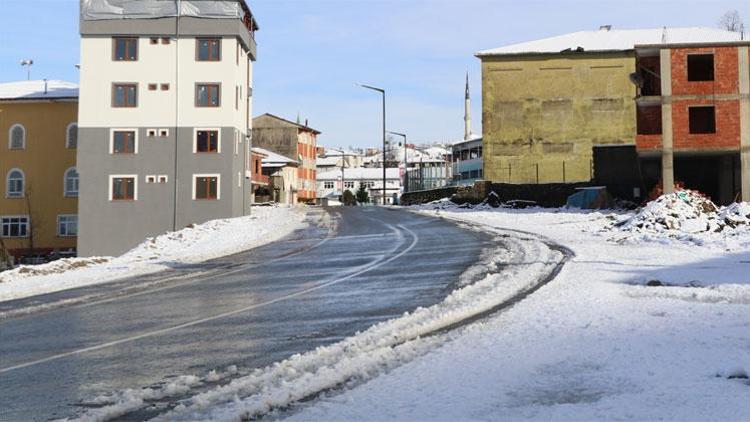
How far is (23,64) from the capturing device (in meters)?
63.4

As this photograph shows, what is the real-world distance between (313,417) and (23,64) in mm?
70131

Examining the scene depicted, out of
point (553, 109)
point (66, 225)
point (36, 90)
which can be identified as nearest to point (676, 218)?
point (553, 109)

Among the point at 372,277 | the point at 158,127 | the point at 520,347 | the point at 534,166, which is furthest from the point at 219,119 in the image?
the point at 520,347

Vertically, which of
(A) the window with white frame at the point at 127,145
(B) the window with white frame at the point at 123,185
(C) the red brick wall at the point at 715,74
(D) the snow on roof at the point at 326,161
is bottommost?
(B) the window with white frame at the point at 123,185

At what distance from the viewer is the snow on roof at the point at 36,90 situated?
5122 cm

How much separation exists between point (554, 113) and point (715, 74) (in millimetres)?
19736

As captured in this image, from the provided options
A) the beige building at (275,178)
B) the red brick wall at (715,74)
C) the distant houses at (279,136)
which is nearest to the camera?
the red brick wall at (715,74)

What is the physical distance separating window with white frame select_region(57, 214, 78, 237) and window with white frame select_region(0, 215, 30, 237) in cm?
239

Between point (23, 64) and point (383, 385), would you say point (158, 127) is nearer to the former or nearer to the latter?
point (23, 64)

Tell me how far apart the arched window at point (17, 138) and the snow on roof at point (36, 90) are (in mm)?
2535

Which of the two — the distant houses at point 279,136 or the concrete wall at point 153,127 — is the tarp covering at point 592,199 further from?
the distant houses at point 279,136

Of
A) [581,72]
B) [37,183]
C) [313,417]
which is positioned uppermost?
[581,72]

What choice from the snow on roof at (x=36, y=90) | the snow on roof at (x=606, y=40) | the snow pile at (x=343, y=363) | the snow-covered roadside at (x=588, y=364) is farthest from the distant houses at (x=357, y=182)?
the snow pile at (x=343, y=363)

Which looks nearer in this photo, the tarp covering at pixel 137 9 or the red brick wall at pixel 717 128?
the red brick wall at pixel 717 128
